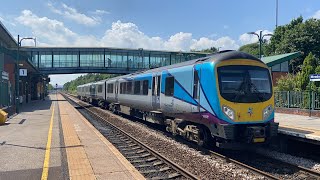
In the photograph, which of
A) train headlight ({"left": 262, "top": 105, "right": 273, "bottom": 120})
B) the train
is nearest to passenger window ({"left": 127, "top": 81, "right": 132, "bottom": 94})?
the train

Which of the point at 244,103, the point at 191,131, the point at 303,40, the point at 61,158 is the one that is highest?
the point at 303,40

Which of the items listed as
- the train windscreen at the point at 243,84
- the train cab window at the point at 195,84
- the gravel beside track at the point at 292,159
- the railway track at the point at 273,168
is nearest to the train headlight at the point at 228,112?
the train windscreen at the point at 243,84

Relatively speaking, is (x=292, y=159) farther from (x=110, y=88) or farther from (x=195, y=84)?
(x=110, y=88)

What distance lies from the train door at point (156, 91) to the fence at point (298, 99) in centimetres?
971

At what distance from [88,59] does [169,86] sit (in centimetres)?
4890

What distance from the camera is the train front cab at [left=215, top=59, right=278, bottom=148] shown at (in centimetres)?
986

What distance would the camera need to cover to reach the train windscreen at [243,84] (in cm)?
1011

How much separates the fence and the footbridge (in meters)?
37.3

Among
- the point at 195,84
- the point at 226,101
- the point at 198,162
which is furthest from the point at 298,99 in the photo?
the point at 198,162

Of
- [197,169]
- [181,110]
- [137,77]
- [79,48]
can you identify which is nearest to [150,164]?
[197,169]

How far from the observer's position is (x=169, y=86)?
540 inches

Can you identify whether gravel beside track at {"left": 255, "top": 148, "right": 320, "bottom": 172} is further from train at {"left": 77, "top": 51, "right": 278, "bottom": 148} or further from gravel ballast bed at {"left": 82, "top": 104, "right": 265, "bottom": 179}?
gravel ballast bed at {"left": 82, "top": 104, "right": 265, "bottom": 179}

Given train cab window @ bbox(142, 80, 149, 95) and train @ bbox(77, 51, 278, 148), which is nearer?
train @ bbox(77, 51, 278, 148)

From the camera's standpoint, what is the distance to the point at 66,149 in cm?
1119
